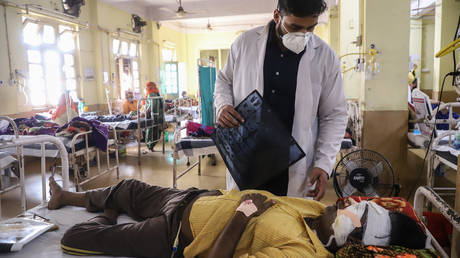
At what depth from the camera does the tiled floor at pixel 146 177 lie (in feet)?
12.5

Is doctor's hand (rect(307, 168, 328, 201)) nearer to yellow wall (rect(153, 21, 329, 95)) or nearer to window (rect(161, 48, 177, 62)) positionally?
window (rect(161, 48, 177, 62))

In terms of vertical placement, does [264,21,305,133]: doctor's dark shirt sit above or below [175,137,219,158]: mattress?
above

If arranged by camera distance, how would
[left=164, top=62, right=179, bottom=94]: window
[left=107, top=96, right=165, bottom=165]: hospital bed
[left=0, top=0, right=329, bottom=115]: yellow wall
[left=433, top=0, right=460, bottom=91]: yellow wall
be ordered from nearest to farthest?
[left=107, top=96, right=165, bottom=165]: hospital bed
[left=0, top=0, right=329, bottom=115]: yellow wall
[left=433, top=0, right=460, bottom=91]: yellow wall
[left=164, top=62, right=179, bottom=94]: window

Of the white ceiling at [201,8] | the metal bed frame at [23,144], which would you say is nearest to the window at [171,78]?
the white ceiling at [201,8]

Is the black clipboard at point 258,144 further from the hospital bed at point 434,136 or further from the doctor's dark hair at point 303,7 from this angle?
the hospital bed at point 434,136

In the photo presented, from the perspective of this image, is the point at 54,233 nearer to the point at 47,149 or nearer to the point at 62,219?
the point at 62,219

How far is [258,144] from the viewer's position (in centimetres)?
154

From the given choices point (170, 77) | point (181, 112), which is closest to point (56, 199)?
point (181, 112)

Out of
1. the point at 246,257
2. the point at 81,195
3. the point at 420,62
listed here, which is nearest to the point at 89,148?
the point at 81,195

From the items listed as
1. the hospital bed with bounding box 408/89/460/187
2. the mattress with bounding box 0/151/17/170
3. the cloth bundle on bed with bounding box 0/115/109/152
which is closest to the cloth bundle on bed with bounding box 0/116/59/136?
the cloth bundle on bed with bounding box 0/115/109/152

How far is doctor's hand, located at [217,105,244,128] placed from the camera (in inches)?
60.2

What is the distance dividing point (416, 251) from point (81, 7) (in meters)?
8.17

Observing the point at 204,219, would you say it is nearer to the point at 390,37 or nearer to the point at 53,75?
the point at 390,37

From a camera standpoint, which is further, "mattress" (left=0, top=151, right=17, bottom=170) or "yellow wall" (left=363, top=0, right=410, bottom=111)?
"yellow wall" (left=363, top=0, right=410, bottom=111)
